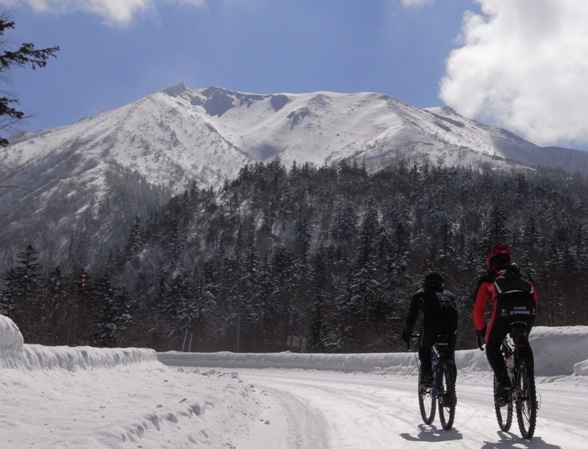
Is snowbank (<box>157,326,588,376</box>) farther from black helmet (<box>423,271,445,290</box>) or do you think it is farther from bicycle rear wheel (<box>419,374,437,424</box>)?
black helmet (<box>423,271,445,290</box>)

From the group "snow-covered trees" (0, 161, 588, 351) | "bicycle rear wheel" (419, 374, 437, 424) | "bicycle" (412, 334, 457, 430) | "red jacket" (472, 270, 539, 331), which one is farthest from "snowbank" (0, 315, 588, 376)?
"snow-covered trees" (0, 161, 588, 351)

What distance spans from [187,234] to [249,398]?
168054mm

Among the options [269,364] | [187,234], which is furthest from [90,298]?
[187,234]

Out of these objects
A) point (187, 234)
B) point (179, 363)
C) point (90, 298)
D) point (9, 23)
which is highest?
point (187, 234)

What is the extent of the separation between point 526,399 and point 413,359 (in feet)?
48.9

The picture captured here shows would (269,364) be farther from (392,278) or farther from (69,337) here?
(392,278)

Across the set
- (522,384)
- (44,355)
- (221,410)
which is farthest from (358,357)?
(522,384)

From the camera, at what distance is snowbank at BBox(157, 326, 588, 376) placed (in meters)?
13.9

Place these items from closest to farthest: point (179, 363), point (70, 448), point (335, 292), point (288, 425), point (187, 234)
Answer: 1. point (70, 448)
2. point (288, 425)
3. point (179, 363)
4. point (335, 292)
5. point (187, 234)

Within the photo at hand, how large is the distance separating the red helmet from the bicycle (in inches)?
43.0

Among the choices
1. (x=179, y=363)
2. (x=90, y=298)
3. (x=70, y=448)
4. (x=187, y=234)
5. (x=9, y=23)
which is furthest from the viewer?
(x=187, y=234)

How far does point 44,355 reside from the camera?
365 inches

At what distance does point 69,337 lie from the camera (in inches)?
1727

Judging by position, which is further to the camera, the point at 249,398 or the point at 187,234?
the point at 187,234
